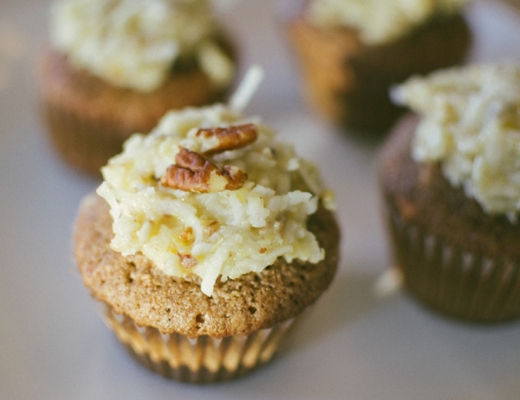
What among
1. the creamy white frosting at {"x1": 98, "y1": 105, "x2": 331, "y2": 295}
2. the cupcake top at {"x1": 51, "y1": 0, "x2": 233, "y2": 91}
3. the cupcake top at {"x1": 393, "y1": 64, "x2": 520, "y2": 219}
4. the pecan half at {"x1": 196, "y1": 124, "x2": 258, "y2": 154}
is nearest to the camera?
the creamy white frosting at {"x1": 98, "y1": 105, "x2": 331, "y2": 295}

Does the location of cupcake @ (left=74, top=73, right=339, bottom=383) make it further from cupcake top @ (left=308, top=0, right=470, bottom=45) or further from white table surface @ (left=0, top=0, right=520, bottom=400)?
cupcake top @ (left=308, top=0, right=470, bottom=45)

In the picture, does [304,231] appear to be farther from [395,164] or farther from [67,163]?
[67,163]


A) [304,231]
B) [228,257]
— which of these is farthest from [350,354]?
[228,257]

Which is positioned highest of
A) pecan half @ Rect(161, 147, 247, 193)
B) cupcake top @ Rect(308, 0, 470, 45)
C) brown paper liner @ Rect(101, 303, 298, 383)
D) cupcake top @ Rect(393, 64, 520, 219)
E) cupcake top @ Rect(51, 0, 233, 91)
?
cupcake top @ Rect(51, 0, 233, 91)

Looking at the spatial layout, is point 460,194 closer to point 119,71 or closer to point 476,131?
point 476,131

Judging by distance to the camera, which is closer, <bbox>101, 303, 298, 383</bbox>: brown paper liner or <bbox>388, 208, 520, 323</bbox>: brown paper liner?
<bbox>101, 303, 298, 383</bbox>: brown paper liner

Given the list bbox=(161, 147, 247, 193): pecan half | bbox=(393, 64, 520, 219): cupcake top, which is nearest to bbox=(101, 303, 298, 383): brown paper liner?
bbox=(161, 147, 247, 193): pecan half
